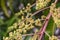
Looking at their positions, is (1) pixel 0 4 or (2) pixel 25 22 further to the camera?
(1) pixel 0 4

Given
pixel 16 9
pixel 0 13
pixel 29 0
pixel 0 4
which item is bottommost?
pixel 29 0

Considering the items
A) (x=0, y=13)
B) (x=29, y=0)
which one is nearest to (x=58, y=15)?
(x=29, y=0)

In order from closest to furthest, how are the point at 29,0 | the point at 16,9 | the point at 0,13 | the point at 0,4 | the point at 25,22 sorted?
the point at 25,22 < the point at 29,0 < the point at 16,9 < the point at 0,4 < the point at 0,13

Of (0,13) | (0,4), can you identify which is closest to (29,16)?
(0,4)

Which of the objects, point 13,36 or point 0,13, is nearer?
point 13,36

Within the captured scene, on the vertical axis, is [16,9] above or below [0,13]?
below

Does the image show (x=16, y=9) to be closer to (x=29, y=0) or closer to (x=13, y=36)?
(x=29, y=0)

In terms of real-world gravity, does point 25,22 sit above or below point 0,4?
below

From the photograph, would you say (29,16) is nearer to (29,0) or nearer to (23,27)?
(23,27)

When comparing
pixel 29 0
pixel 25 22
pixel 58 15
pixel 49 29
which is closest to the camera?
pixel 58 15
